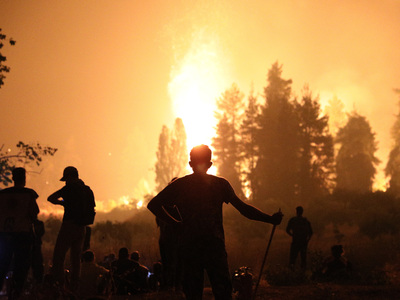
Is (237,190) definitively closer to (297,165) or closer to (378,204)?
(297,165)

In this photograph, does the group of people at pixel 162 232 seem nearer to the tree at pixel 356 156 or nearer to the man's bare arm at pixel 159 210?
the man's bare arm at pixel 159 210

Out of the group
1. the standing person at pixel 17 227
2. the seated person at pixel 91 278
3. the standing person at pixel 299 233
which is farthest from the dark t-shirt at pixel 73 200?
the standing person at pixel 299 233

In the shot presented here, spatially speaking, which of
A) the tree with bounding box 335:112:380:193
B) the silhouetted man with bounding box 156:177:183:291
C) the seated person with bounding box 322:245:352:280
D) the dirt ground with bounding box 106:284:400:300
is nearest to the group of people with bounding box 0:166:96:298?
the dirt ground with bounding box 106:284:400:300

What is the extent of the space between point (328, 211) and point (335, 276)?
19731 mm

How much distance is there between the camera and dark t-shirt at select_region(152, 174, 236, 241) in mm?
4441

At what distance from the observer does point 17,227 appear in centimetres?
698

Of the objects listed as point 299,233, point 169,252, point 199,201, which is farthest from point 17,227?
point 299,233

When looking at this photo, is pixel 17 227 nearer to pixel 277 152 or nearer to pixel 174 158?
pixel 277 152

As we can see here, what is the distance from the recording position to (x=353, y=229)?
24594mm

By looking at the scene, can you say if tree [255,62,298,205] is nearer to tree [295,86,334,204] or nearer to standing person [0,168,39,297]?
tree [295,86,334,204]

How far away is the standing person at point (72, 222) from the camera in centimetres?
694

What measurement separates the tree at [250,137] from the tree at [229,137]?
1.06 metres

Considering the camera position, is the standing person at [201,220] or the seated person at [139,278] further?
the seated person at [139,278]

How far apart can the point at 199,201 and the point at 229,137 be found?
41922mm
